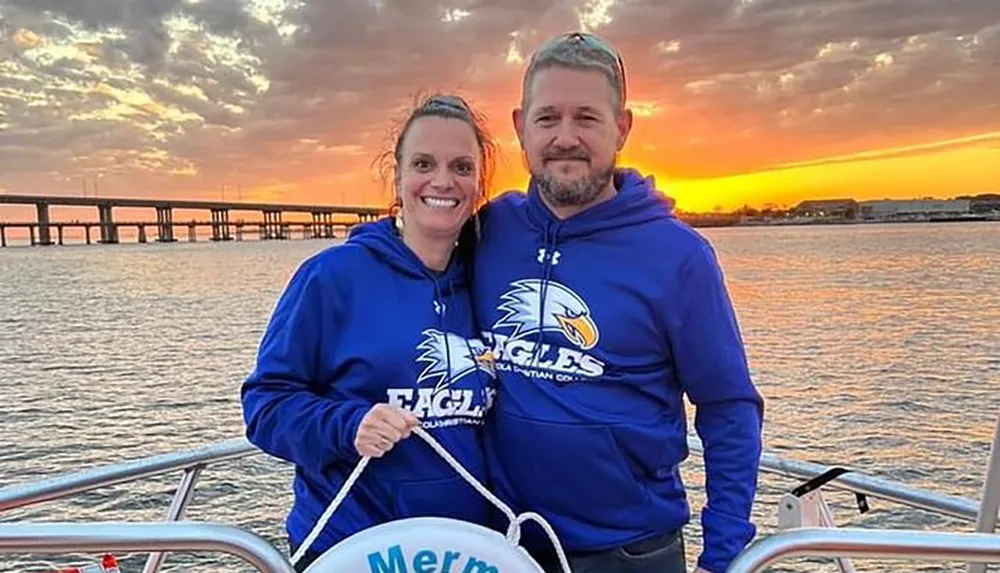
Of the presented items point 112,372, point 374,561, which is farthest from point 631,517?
point 112,372

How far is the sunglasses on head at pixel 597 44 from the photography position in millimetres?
2514

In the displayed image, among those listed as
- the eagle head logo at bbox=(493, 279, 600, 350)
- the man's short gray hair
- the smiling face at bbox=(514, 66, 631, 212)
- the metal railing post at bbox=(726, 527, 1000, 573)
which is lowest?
the metal railing post at bbox=(726, 527, 1000, 573)

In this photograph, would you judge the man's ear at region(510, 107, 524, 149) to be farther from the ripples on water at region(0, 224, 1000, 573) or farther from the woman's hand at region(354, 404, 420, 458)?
the ripples on water at region(0, 224, 1000, 573)

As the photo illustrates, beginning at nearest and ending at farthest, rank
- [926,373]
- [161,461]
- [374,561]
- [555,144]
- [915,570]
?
[374,561] → [555,144] → [161,461] → [915,570] → [926,373]

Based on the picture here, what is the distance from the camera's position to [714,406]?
2.48m

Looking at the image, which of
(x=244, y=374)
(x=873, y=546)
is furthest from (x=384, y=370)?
(x=244, y=374)

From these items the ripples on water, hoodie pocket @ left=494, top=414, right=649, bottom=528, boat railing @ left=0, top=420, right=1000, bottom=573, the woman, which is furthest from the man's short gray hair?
the ripples on water

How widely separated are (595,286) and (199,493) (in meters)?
10.4

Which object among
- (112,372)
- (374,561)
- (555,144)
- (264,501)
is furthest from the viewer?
(112,372)

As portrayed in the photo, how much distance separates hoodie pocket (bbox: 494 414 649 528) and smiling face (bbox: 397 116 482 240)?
0.58 meters

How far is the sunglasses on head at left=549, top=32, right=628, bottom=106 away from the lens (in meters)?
2.51

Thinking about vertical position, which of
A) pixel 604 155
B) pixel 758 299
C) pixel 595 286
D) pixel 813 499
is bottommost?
pixel 758 299

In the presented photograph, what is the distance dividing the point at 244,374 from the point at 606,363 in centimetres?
1943

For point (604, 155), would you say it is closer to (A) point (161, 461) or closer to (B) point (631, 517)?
(B) point (631, 517)
